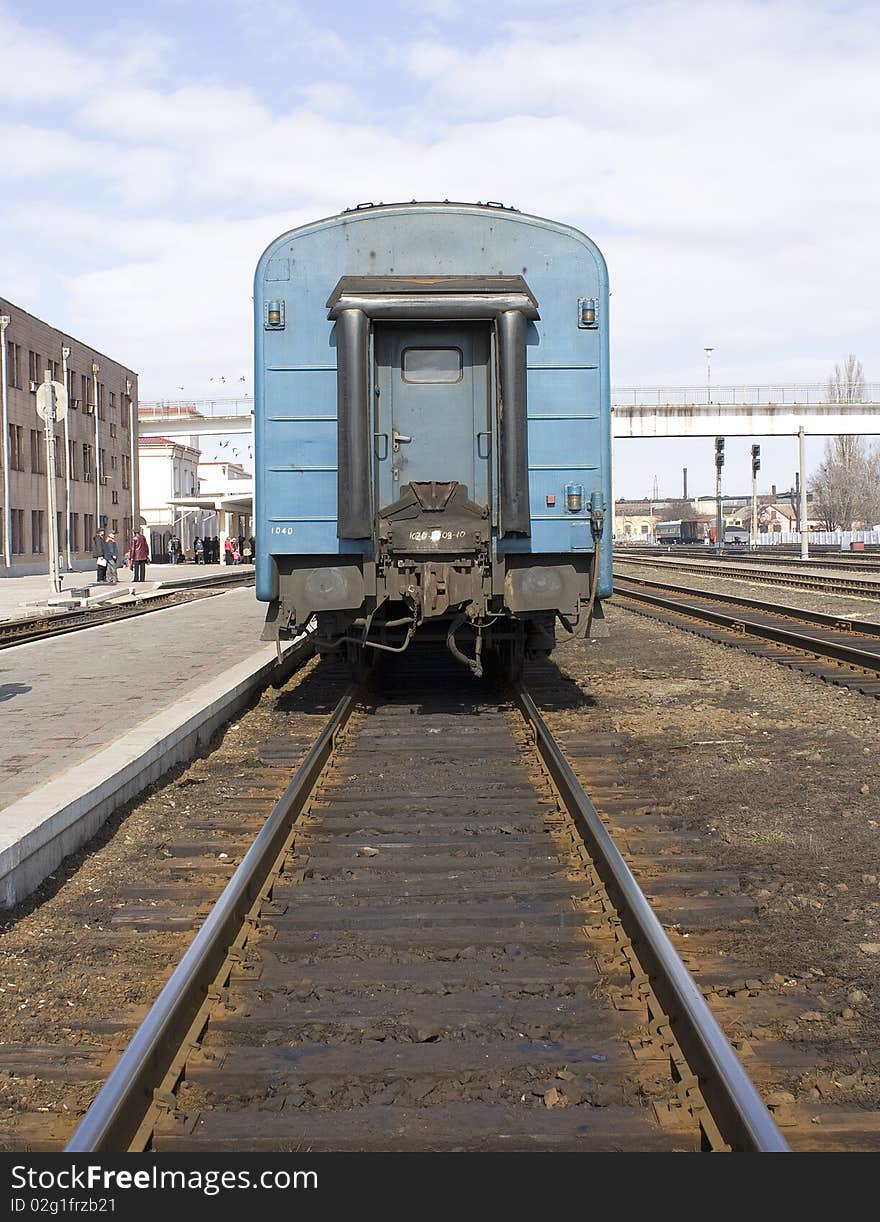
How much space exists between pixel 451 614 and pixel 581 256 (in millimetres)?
3034

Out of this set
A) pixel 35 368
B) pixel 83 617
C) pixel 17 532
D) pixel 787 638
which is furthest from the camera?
pixel 35 368

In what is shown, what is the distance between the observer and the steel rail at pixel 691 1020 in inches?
122

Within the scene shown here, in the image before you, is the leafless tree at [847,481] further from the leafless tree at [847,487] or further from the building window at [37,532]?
the building window at [37,532]

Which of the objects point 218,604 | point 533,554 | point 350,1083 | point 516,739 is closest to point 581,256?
point 533,554

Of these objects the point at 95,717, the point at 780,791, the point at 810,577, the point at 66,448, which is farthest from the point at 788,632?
the point at 66,448

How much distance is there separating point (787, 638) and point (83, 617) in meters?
14.0

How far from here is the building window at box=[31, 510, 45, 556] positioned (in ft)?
161

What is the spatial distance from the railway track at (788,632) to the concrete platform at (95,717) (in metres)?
6.06


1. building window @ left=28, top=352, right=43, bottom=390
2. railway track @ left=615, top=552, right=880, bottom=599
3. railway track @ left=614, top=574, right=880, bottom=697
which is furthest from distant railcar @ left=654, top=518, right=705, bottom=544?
railway track @ left=614, top=574, right=880, bottom=697

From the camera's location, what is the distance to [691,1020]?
12.1 ft

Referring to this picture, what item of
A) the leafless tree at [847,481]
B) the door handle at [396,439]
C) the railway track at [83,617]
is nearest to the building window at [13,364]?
the railway track at [83,617]

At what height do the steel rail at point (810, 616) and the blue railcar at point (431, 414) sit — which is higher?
the blue railcar at point (431, 414)

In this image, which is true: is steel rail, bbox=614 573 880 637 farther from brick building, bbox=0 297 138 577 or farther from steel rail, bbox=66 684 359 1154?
brick building, bbox=0 297 138 577

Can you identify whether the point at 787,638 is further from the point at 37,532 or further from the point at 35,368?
the point at 35,368
